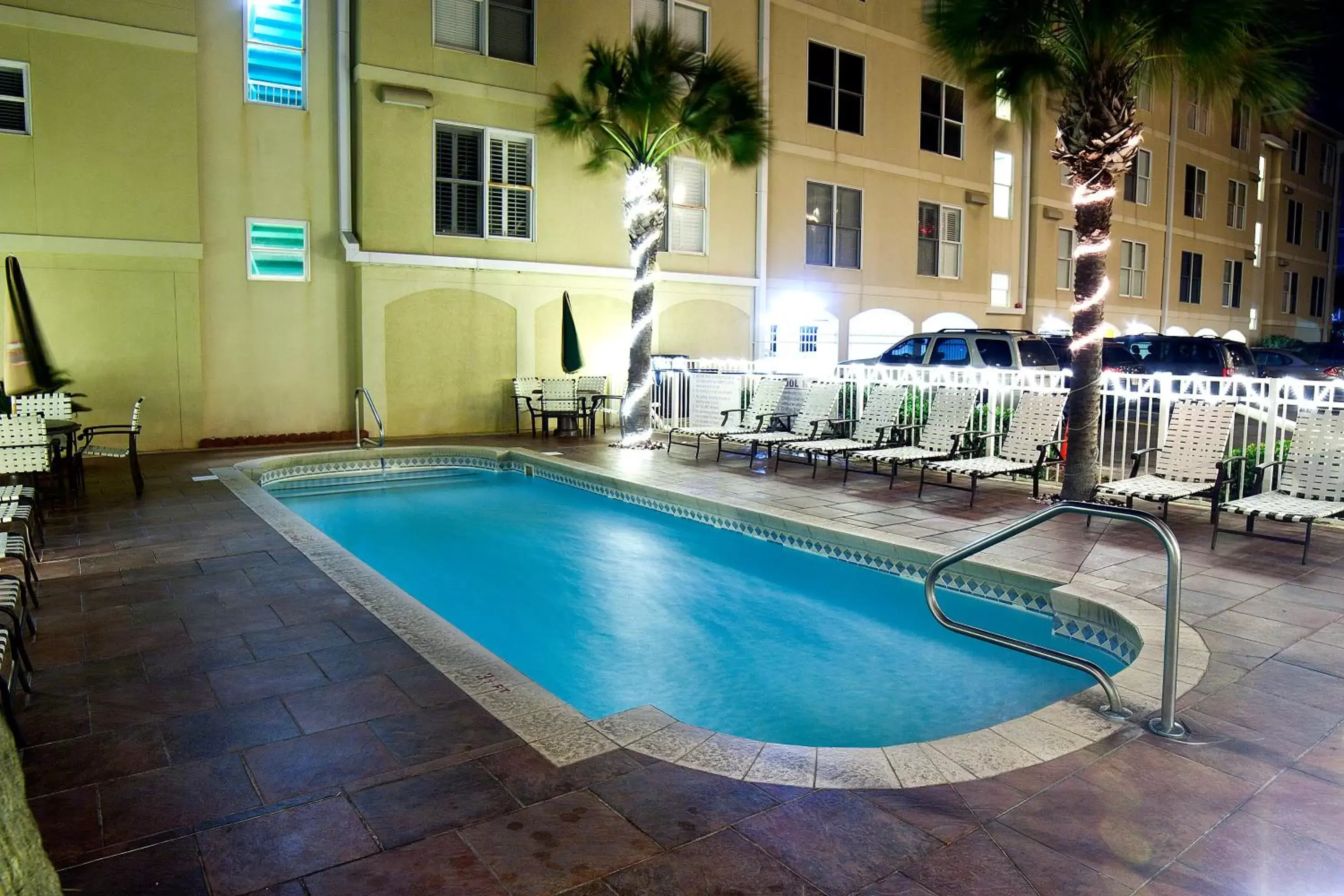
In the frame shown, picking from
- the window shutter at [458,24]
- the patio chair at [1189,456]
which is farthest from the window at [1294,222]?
the patio chair at [1189,456]

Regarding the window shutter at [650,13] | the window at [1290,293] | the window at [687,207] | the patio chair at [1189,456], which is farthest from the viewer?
the window at [1290,293]

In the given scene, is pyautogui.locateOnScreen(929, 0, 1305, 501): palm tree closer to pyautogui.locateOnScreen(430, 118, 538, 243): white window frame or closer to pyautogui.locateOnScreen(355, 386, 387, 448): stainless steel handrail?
pyautogui.locateOnScreen(430, 118, 538, 243): white window frame

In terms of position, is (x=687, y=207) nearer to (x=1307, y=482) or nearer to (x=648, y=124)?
(x=648, y=124)

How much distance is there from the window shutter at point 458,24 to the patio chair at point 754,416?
24.4 feet

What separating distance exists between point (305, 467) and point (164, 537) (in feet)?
15.1

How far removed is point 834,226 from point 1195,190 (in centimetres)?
1719

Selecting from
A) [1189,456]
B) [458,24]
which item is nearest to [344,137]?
[458,24]

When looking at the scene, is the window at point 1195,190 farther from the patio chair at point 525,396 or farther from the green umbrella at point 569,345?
the patio chair at point 525,396

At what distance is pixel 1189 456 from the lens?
8.12 meters

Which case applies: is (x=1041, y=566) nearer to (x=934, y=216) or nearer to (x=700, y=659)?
(x=700, y=659)

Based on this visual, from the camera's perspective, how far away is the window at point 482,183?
1511 centimetres

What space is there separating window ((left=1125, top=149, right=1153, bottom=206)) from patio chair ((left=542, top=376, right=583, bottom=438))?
19.8 m

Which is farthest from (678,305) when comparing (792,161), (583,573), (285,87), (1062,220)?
(1062,220)

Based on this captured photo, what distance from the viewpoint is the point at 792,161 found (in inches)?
757
